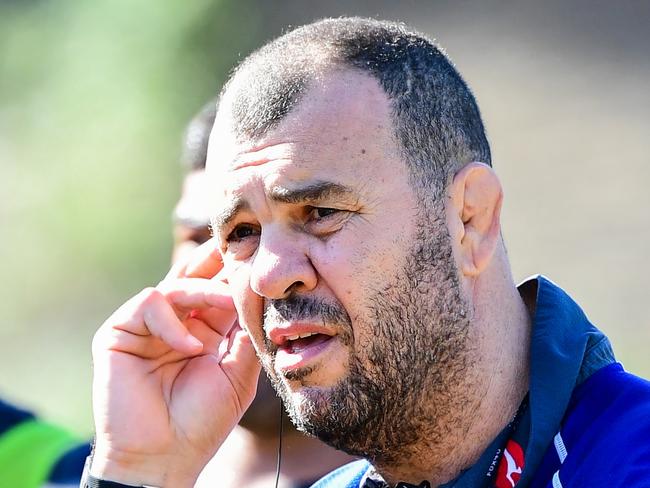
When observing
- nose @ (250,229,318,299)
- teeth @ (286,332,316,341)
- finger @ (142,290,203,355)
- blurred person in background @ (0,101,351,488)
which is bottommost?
blurred person in background @ (0,101,351,488)

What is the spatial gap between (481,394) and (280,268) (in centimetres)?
52

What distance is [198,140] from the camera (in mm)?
4777

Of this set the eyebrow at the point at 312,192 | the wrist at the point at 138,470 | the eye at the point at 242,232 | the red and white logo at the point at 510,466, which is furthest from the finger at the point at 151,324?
the red and white logo at the point at 510,466

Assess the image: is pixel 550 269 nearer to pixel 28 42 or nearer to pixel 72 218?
pixel 72 218

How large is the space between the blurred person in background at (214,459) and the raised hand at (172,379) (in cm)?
58

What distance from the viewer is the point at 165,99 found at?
8242mm

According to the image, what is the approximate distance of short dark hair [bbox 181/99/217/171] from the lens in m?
4.64

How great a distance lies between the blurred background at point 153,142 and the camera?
784cm

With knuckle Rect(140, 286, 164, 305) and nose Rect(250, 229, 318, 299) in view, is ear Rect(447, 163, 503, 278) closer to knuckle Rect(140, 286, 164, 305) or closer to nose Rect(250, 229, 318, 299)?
nose Rect(250, 229, 318, 299)

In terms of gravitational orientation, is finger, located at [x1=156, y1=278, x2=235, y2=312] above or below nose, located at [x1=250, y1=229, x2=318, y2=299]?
below

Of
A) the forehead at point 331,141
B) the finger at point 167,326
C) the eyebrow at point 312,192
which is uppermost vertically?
the forehead at point 331,141

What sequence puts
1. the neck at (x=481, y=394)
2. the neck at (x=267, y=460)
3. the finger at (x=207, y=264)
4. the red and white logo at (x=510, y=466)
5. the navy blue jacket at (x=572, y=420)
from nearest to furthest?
the navy blue jacket at (x=572, y=420), the red and white logo at (x=510, y=466), the neck at (x=481, y=394), the finger at (x=207, y=264), the neck at (x=267, y=460)

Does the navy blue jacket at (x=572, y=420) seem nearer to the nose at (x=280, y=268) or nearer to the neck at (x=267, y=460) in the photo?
the nose at (x=280, y=268)

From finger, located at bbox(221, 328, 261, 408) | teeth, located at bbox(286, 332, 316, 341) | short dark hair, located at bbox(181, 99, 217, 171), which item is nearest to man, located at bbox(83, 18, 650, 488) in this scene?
teeth, located at bbox(286, 332, 316, 341)
